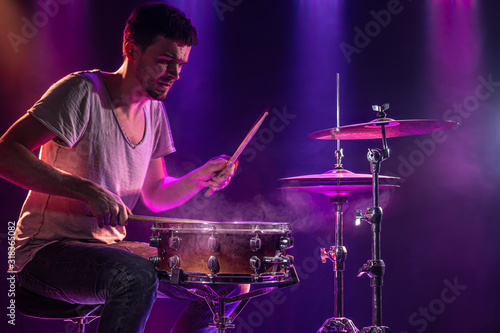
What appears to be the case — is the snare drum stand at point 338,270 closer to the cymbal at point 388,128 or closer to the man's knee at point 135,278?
the cymbal at point 388,128

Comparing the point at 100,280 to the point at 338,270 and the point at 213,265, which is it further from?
the point at 338,270

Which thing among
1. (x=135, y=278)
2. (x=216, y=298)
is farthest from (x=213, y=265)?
(x=135, y=278)

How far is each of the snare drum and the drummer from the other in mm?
174

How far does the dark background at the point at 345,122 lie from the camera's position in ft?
10.2

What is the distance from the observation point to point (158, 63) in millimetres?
1973

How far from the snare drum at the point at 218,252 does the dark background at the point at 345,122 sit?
4.70 feet

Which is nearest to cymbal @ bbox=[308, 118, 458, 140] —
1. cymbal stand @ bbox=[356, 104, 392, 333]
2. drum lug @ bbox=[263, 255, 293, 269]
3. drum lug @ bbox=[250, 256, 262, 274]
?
cymbal stand @ bbox=[356, 104, 392, 333]

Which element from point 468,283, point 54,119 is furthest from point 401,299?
point 54,119

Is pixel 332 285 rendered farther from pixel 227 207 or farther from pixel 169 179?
pixel 169 179

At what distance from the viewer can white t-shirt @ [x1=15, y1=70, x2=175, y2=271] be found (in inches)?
66.7

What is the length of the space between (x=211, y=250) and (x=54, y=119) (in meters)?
0.76

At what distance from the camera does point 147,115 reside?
7.08ft

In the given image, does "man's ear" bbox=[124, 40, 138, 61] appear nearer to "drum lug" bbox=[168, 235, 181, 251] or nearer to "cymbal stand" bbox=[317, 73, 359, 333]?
"drum lug" bbox=[168, 235, 181, 251]

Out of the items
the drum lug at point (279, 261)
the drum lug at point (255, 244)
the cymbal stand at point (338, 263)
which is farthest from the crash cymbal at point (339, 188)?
the drum lug at point (255, 244)
